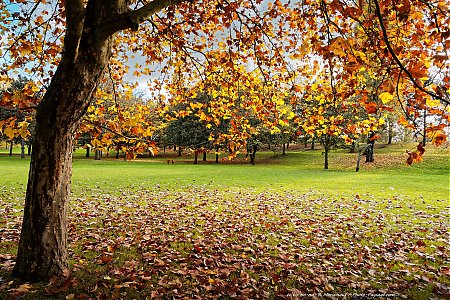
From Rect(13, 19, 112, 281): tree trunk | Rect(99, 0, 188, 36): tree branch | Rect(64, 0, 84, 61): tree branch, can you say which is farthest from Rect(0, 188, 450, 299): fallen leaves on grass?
Rect(99, 0, 188, 36): tree branch

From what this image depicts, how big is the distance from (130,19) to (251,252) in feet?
12.8

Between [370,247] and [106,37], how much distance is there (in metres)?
5.40

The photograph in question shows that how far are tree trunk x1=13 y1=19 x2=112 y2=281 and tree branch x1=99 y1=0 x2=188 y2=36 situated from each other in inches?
5.3

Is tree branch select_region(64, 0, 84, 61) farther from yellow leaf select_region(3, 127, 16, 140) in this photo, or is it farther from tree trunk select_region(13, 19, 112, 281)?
yellow leaf select_region(3, 127, 16, 140)

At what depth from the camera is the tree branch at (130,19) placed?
3.26 meters

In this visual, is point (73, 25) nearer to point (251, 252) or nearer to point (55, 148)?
point (55, 148)

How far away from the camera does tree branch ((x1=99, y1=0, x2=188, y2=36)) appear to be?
326 centimetres

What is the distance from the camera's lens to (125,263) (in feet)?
14.4

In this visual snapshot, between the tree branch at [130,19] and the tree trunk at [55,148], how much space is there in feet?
0.44

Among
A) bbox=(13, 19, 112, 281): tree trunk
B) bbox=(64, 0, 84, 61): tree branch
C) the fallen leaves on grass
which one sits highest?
bbox=(64, 0, 84, 61): tree branch

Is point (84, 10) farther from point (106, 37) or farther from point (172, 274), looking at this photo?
point (172, 274)

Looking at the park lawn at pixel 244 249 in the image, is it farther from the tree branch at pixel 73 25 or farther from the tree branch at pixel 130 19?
the tree branch at pixel 130 19

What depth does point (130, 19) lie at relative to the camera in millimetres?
3262

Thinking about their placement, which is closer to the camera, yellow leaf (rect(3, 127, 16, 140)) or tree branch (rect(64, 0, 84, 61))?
tree branch (rect(64, 0, 84, 61))
